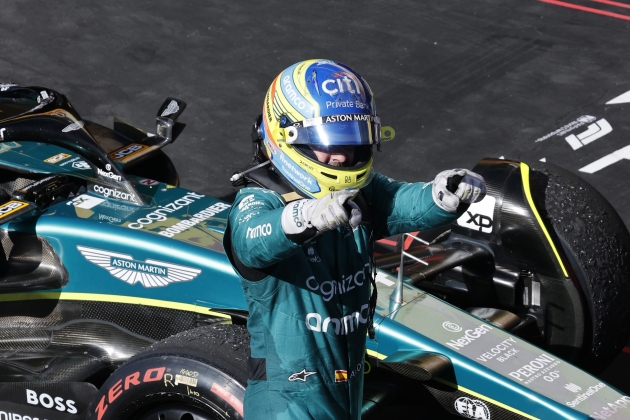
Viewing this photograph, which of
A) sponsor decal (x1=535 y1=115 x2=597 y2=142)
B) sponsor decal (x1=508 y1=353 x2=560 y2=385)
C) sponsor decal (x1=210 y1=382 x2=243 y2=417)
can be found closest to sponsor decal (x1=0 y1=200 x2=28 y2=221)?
sponsor decal (x1=210 y1=382 x2=243 y2=417)

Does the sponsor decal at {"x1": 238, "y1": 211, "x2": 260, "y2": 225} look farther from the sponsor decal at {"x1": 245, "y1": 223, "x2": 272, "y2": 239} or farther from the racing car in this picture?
the racing car

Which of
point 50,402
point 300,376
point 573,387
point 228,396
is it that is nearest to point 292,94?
point 300,376

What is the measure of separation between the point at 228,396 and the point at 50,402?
1.15 metres

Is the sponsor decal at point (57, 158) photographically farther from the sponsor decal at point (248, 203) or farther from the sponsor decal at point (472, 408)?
the sponsor decal at point (472, 408)

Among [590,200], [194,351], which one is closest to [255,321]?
[194,351]

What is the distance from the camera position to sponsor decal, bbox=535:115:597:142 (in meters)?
8.53

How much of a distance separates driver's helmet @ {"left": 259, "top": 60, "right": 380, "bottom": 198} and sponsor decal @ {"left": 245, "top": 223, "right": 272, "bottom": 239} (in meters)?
0.42

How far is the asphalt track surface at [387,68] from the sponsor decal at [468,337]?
3246mm

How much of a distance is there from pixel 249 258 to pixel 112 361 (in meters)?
2.01

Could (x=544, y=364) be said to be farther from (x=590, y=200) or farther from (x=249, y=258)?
(x=249, y=258)

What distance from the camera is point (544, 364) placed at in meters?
4.28

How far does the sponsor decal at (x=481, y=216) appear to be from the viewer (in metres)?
5.26

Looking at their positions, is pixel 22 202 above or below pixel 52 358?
above

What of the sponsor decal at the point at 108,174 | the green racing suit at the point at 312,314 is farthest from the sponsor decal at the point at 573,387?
the sponsor decal at the point at 108,174
